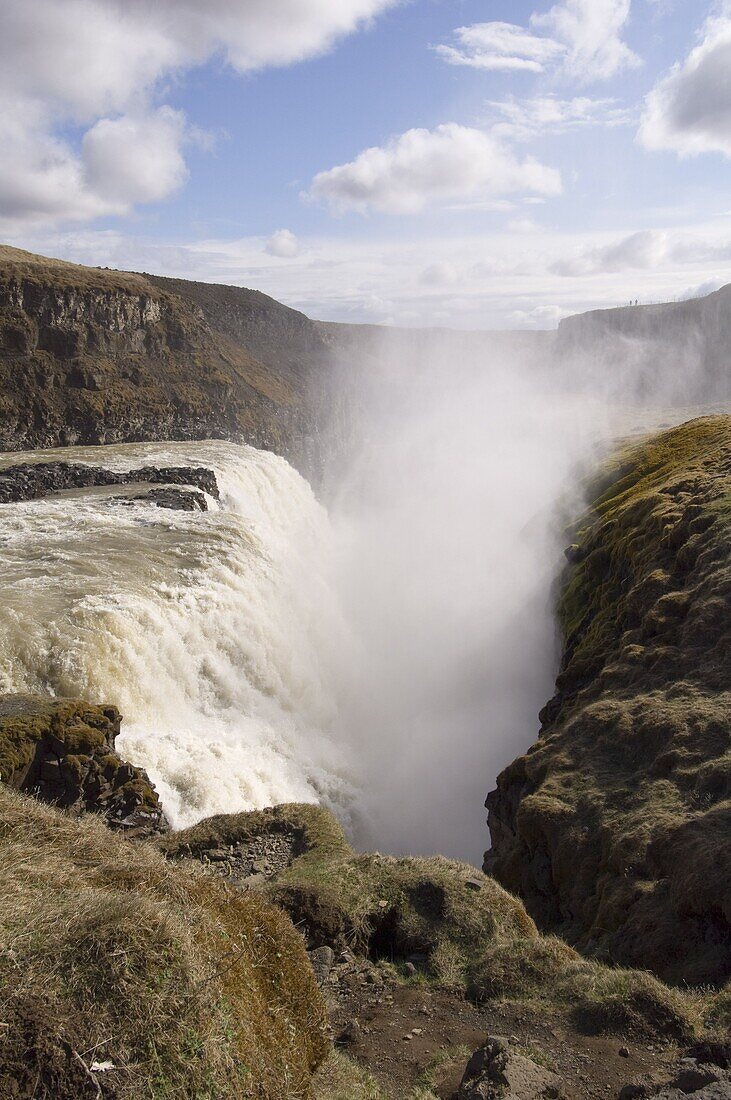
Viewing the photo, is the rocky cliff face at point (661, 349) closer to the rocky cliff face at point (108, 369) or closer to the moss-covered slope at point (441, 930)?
the rocky cliff face at point (108, 369)

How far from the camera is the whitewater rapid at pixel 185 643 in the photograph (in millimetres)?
16750

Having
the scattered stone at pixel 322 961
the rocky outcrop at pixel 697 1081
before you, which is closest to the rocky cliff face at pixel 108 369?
the scattered stone at pixel 322 961

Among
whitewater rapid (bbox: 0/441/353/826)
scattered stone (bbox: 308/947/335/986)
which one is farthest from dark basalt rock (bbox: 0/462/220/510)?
scattered stone (bbox: 308/947/335/986)

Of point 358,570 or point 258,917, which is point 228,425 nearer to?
point 358,570

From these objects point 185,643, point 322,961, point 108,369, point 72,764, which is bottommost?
point 72,764

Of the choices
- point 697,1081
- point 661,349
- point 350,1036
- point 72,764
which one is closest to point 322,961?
point 350,1036

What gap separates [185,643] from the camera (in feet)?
67.5

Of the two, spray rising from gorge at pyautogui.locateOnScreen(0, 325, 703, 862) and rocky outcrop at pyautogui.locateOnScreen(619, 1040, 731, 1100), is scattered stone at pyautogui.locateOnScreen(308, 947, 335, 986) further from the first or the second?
spray rising from gorge at pyautogui.locateOnScreen(0, 325, 703, 862)

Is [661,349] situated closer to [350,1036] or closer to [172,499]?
[172,499]

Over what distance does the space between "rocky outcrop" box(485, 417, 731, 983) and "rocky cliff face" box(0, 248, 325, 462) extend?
146 feet

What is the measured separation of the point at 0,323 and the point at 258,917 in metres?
58.7

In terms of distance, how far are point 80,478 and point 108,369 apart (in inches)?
1063

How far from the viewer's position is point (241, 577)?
25.8 m

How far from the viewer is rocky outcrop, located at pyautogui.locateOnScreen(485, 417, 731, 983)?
9.87 metres
